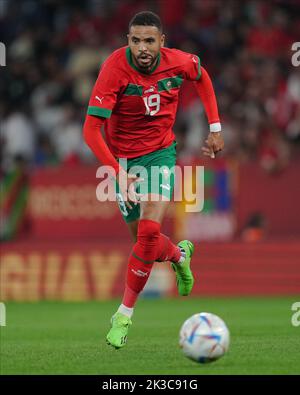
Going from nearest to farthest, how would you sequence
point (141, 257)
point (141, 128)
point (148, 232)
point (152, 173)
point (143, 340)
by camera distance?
point (148, 232) → point (141, 257) → point (152, 173) → point (141, 128) → point (143, 340)

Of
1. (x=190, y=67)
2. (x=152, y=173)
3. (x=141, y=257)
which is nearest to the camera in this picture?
(x=141, y=257)

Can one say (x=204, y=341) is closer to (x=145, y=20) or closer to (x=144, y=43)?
(x=144, y=43)

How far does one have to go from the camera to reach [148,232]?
871cm

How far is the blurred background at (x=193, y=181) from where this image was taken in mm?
15578

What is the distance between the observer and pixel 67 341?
9609 mm

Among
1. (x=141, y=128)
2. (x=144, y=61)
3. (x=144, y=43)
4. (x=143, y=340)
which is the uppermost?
(x=144, y=43)

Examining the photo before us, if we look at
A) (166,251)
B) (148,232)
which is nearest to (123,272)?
(166,251)

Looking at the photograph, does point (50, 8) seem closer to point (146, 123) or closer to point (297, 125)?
point (297, 125)

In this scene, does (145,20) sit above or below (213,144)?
above

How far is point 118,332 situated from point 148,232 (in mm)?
829

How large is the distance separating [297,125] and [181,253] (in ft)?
22.1

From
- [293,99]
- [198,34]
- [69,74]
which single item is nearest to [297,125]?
[293,99]

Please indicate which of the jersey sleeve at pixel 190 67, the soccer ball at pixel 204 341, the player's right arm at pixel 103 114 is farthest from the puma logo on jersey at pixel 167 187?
the soccer ball at pixel 204 341

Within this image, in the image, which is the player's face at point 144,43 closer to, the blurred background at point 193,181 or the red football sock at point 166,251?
the red football sock at point 166,251
